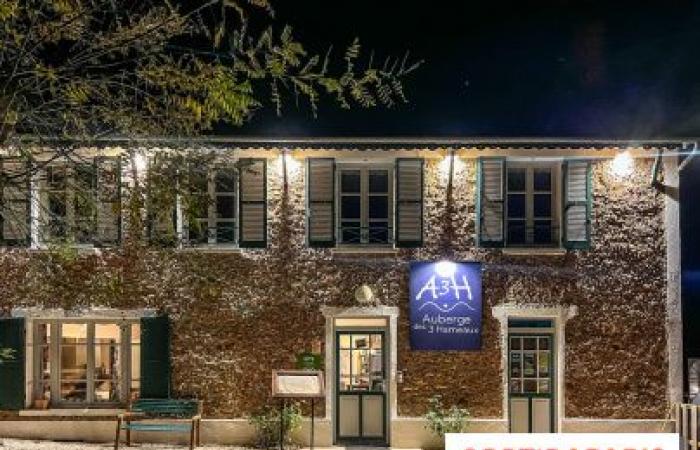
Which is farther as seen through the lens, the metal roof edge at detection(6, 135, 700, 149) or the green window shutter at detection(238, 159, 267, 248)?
the green window shutter at detection(238, 159, 267, 248)

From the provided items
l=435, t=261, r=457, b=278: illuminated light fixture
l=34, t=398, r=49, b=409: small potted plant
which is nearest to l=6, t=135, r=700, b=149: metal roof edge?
l=435, t=261, r=457, b=278: illuminated light fixture

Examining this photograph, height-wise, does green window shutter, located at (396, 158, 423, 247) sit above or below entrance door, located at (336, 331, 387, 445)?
above

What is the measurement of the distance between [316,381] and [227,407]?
7.94 ft

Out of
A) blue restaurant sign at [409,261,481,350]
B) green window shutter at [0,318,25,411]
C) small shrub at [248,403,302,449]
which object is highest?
blue restaurant sign at [409,261,481,350]

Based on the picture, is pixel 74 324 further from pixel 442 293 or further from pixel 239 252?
pixel 442 293

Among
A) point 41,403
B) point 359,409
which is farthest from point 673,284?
point 41,403

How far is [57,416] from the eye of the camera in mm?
14422

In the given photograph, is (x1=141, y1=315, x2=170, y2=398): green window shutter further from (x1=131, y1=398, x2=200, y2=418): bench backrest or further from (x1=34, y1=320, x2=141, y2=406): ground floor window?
(x1=34, y1=320, x2=141, y2=406): ground floor window

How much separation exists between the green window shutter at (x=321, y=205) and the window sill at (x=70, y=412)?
4.65 metres

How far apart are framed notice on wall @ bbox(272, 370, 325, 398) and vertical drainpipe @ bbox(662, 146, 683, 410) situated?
631 cm

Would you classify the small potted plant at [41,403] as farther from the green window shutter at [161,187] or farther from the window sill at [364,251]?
the green window shutter at [161,187]

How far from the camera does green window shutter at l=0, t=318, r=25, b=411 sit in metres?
14.4

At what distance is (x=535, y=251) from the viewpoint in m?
14.5

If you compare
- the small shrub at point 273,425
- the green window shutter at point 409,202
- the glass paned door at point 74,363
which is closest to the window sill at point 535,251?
the green window shutter at point 409,202
